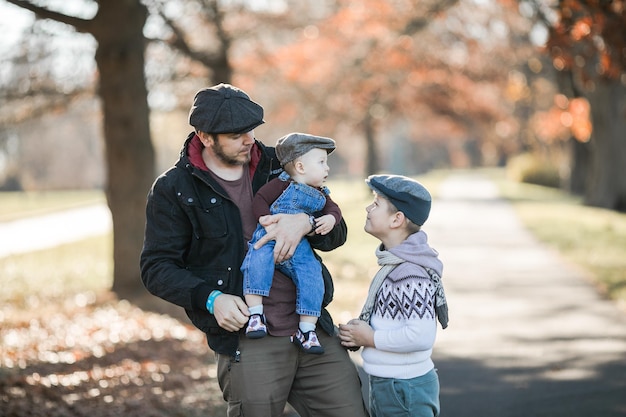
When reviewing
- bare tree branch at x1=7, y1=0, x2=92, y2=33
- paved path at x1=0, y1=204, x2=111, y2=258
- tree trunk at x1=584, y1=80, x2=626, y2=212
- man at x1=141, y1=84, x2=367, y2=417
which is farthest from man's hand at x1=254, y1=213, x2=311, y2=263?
tree trunk at x1=584, y1=80, x2=626, y2=212

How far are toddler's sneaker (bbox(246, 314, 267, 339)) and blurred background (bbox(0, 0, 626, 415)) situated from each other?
14.7 feet

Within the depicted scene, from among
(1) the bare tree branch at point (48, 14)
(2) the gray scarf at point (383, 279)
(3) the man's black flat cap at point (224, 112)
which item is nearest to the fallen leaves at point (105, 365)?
(2) the gray scarf at point (383, 279)

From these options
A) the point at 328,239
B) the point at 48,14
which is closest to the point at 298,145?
the point at 328,239

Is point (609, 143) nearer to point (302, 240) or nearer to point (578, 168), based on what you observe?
point (578, 168)

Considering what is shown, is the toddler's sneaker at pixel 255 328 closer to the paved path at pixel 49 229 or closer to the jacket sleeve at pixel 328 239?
the jacket sleeve at pixel 328 239

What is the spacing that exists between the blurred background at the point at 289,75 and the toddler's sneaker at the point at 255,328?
447cm

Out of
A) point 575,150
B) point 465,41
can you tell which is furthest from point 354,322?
point 575,150

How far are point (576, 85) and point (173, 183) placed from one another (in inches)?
1098

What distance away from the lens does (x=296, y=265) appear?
3.72 m

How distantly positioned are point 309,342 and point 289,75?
18419mm

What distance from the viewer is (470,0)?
25469 millimetres

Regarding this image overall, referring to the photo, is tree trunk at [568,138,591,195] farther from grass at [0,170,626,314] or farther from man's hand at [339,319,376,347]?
man's hand at [339,319,376,347]

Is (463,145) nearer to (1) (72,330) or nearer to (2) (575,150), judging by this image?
(2) (575,150)

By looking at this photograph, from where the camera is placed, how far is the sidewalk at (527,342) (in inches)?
269
